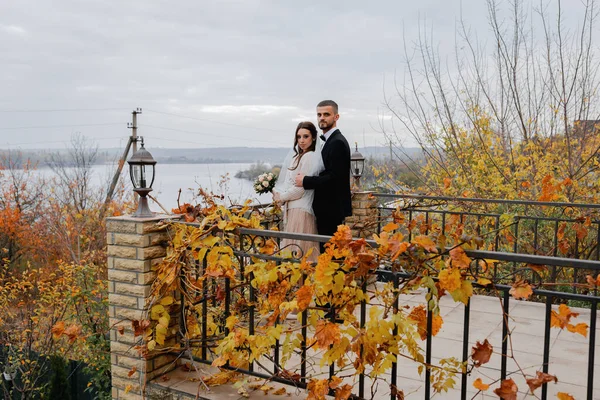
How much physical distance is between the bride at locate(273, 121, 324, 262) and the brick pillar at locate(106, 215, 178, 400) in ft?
4.06

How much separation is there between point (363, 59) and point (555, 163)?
3536 millimetres

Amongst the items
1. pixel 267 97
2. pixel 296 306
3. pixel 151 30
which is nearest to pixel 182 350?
pixel 296 306

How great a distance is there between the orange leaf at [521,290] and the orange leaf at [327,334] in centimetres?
88

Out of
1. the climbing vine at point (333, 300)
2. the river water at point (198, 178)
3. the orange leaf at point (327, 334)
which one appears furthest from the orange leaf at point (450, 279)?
the river water at point (198, 178)

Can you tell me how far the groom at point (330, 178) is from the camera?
4.28 meters

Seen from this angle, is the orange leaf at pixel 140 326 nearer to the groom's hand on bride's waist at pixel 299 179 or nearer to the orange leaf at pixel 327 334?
the orange leaf at pixel 327 334

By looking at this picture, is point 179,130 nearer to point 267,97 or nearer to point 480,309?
point 267,97

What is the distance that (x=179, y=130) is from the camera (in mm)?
30391

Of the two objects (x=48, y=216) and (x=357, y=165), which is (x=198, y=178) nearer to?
(x=357, y=165)

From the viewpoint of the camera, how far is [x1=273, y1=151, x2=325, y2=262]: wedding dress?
4395 mm

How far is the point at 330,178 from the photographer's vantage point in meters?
4.28

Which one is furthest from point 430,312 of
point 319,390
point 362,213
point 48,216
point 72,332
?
point 48,216

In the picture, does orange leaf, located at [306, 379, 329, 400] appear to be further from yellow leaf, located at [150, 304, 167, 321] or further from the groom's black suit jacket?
the groom's black suit jacket

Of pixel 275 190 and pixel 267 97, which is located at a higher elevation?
pixel 267 97
